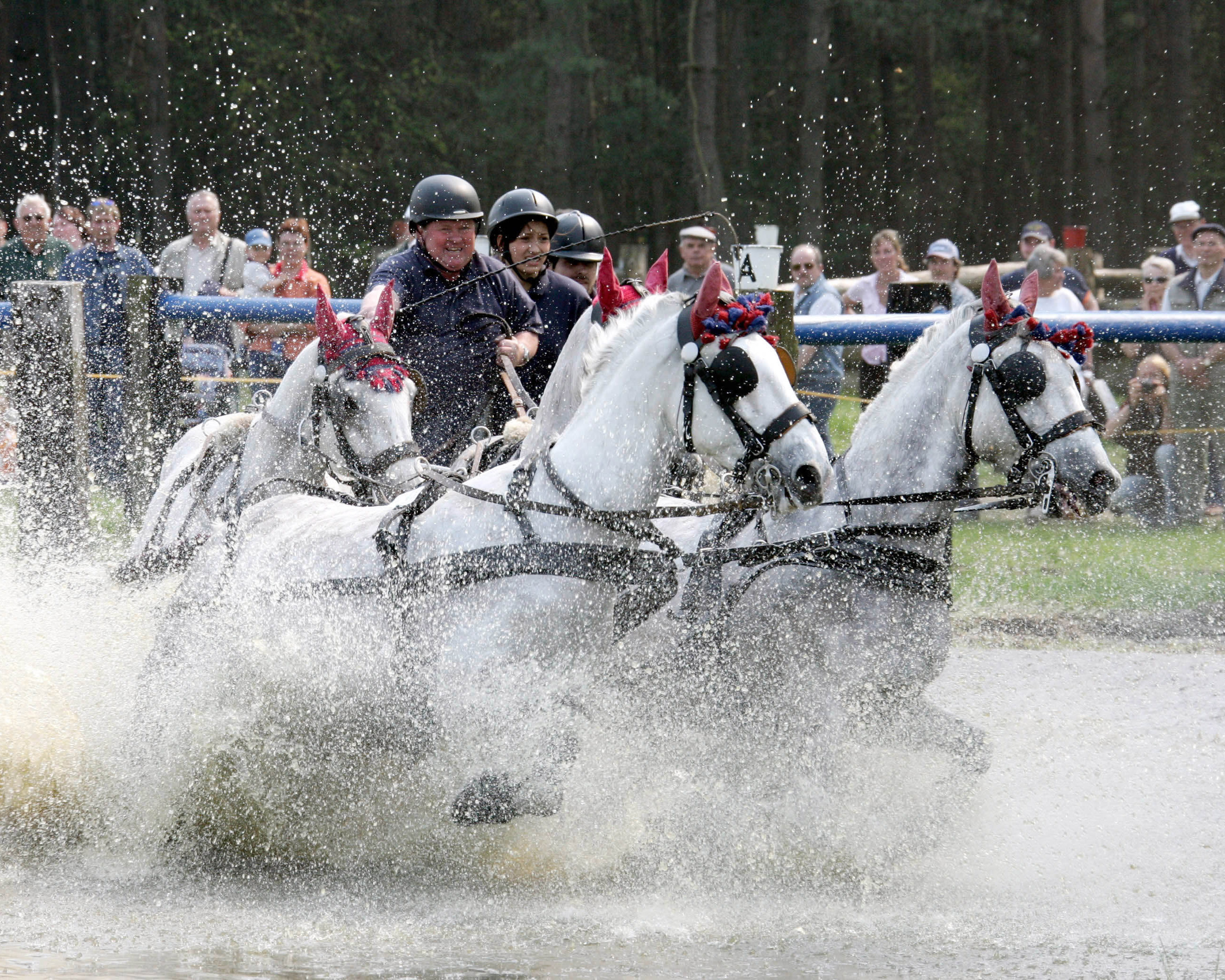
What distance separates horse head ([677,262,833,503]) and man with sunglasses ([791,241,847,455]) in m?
3.28

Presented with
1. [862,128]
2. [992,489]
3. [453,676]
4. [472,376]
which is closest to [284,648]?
[453,676]

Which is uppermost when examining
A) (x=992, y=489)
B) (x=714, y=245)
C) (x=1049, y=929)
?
(x=714, y=245)

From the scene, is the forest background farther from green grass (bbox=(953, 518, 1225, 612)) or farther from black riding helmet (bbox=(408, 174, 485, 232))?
black riding helmet (bbox=(408, 174, 485, 232))

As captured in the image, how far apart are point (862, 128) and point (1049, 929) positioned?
2664 centimetres

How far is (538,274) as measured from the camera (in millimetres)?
6566

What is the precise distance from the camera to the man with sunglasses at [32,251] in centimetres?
1173

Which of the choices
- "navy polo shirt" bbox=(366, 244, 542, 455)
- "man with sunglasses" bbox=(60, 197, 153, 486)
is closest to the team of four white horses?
"navy polo shirt" bbox=(366, 244, 542, 455)

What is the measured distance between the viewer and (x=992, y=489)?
438 centimetres

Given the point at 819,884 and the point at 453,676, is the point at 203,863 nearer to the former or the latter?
the point at 453,676

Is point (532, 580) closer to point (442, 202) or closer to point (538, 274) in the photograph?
point (442, 202)

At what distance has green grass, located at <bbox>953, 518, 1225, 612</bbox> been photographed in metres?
8.09

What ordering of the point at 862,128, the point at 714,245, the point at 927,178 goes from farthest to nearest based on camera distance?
1. the point at 862,128
2. the point at 927,178
3. the point at 714,245

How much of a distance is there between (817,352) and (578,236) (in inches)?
90.1

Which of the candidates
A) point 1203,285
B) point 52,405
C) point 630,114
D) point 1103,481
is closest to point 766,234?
point 1203,285
